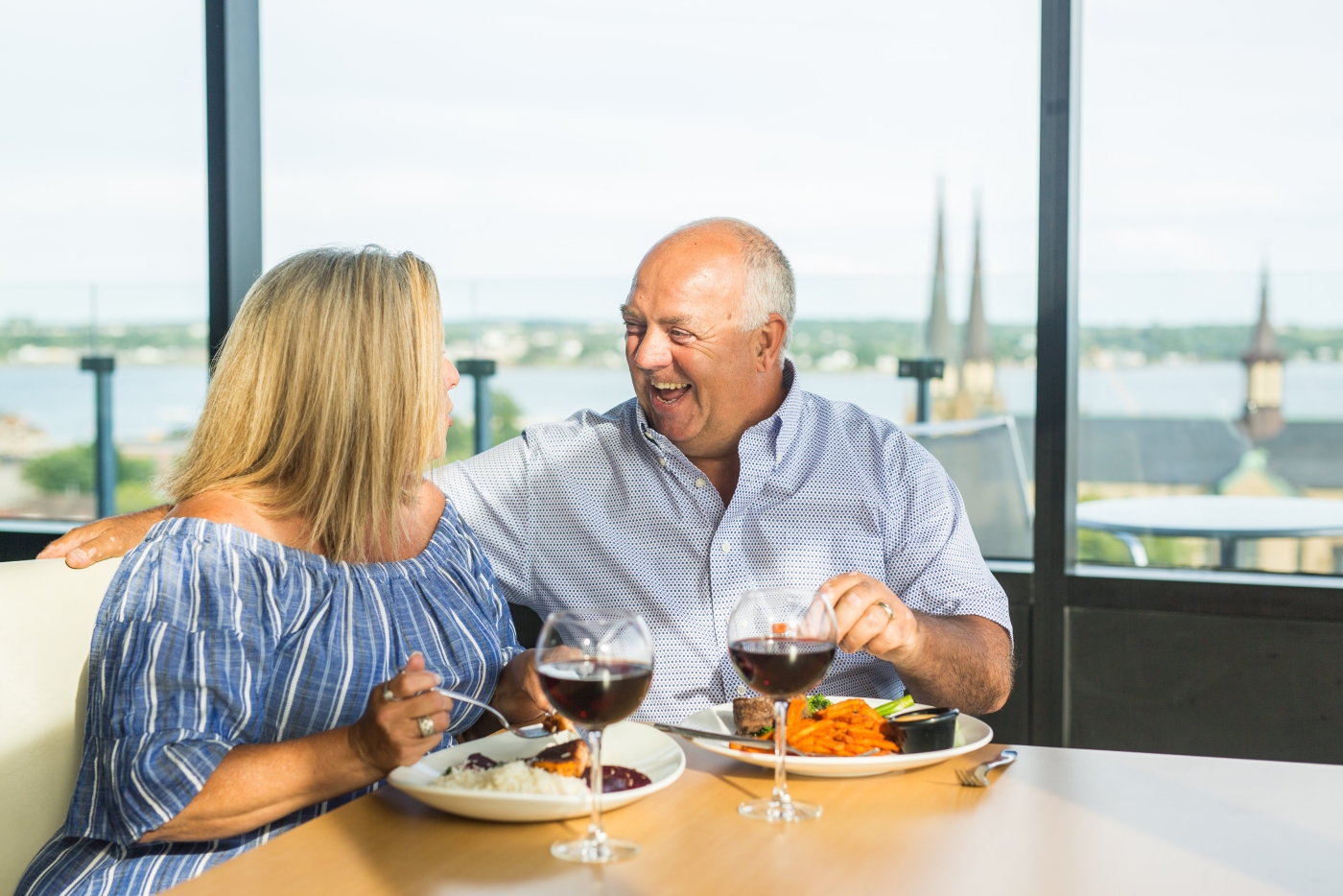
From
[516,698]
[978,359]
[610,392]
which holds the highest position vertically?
[978,359]

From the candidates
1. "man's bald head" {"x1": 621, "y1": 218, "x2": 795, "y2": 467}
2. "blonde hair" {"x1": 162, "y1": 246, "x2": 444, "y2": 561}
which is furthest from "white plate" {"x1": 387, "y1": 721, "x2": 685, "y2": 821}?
"man's bald head" {"x1": 621, "y1": 218, "x2": 795, "y2": 467}

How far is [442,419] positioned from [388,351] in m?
0.15

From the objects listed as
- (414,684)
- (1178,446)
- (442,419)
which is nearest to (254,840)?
(414,684)

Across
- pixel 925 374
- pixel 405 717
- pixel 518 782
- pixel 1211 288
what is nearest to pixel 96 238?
pixel 925 374

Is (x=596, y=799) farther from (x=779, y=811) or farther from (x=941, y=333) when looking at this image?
(x=941, y=333)

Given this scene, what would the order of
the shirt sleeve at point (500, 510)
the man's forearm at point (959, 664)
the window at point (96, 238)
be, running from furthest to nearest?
the window at point (96, 238) < the shirt sleeve at point (500, 510) < the man's forearm at point (959, 664)

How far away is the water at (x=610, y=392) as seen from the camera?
283cm

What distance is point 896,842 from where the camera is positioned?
3.80ft

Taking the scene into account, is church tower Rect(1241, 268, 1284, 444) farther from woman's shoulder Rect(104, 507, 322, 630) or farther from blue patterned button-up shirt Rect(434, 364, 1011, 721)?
woman's shoulder Rect(104, 507, 322, 630)

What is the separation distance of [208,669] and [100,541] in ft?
1.41

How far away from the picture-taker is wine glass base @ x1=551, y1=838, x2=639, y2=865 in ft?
3.62

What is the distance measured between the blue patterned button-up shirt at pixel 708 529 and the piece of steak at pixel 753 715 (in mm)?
626

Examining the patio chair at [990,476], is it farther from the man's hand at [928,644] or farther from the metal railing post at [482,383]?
the metal railing post at [482,383]

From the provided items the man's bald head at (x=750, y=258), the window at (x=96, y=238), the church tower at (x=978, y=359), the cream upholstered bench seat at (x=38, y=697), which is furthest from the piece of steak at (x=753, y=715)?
the window at (x=96, y=238)
